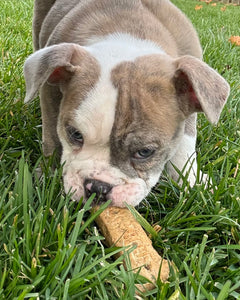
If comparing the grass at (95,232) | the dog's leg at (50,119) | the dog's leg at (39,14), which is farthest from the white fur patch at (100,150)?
the dog's leg at (39,14)

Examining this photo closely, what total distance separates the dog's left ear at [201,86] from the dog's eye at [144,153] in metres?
0.33

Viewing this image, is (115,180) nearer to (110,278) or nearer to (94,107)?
(94,107)

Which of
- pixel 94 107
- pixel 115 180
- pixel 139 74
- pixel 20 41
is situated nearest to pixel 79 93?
pixel 94 107

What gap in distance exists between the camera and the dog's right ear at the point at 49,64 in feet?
7.72

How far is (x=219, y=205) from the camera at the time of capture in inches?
94.0

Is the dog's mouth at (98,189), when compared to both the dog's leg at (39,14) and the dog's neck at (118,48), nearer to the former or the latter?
the dog's neck at (118,48)

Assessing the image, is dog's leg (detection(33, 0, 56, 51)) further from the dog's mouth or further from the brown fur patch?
the dog's mouth

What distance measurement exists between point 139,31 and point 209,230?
1308 millimetres

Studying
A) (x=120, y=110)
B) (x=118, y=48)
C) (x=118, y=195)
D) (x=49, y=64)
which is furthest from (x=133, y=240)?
(x=118, y=48)

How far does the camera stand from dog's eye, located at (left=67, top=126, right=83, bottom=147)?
243cm

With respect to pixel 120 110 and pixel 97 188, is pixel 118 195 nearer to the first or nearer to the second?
pixel 97 188

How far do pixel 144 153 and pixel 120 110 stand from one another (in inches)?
11.3

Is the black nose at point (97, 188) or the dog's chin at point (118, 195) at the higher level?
the black nose at point (97, 188)

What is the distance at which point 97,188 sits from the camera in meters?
2.28
